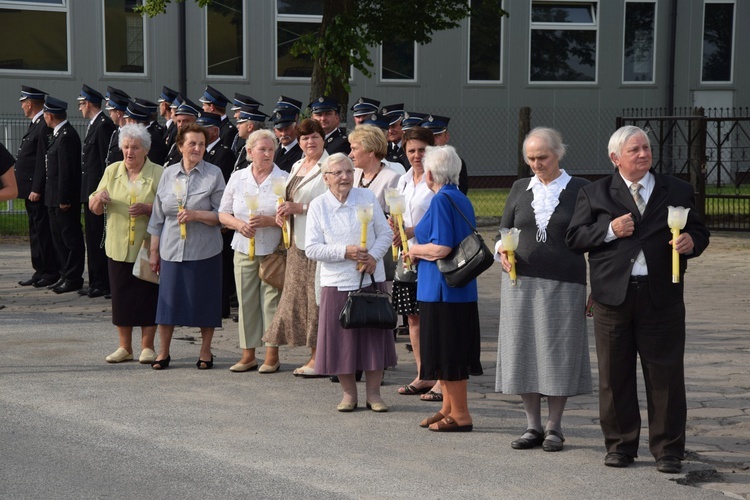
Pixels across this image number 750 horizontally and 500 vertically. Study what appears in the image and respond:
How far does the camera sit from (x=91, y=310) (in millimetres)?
12055

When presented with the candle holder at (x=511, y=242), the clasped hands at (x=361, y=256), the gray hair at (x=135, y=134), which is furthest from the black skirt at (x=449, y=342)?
the gray hair at (x=135, y=134)

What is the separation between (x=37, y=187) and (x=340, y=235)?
7193mm

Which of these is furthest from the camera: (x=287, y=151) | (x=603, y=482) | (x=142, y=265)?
(x=287, y=151)

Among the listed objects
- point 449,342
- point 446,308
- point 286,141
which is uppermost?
point 286,141

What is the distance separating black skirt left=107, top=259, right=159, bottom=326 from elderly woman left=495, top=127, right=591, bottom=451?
345 cm

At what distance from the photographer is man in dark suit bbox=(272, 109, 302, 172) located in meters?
9.68

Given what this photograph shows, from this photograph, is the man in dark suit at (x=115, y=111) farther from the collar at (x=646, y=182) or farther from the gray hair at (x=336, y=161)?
the collar at (x=646, y=182)

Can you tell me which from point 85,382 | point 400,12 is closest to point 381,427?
point 85,382

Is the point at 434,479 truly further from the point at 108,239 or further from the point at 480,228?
the point at 480,228

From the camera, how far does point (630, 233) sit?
6.08m

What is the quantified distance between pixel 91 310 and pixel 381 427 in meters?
5.66

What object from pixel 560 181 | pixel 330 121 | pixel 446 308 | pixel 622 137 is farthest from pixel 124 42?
pixel 622 137

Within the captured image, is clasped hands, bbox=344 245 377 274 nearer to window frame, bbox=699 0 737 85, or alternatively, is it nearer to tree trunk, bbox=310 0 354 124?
tree trunk, bbox=310 0 354 124

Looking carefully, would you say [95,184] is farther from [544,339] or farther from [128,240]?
[544,339]
